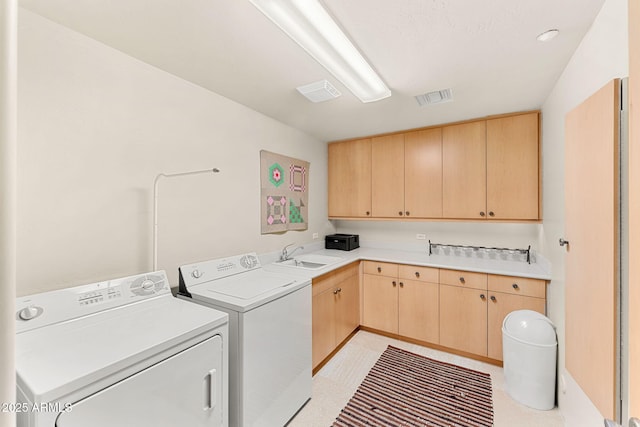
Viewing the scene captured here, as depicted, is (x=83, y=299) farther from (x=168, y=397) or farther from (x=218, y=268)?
(x=218, y=268)

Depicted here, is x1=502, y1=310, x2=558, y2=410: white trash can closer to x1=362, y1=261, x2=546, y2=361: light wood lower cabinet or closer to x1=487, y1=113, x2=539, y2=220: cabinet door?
x1=362, y1=261, x2=546, y2=361: light wood lower cabinet

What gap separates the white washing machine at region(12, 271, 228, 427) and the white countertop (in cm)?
100

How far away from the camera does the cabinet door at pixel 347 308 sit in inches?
104

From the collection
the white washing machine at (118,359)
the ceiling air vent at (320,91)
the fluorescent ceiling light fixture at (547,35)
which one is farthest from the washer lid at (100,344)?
the fluorescent ceiling light fixture at (547,35)

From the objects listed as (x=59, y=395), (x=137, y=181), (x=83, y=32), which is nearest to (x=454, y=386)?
(x=59, y=395)

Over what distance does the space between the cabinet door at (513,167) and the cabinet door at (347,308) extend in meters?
1.61

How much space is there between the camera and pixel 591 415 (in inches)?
52.3

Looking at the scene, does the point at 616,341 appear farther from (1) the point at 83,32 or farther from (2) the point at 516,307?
(1) the point at 83,32

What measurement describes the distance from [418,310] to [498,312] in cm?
70

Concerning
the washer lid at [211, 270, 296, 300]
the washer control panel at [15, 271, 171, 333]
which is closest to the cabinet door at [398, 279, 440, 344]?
the washer lid at [211, 270, 296, 300]

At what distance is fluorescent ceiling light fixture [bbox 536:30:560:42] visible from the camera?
1.38 meters

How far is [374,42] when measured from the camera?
4.86 feet

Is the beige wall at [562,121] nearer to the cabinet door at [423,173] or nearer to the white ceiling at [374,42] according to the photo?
the white ceiling at [374,42]

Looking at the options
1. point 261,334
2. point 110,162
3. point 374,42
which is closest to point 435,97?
point 374,42
